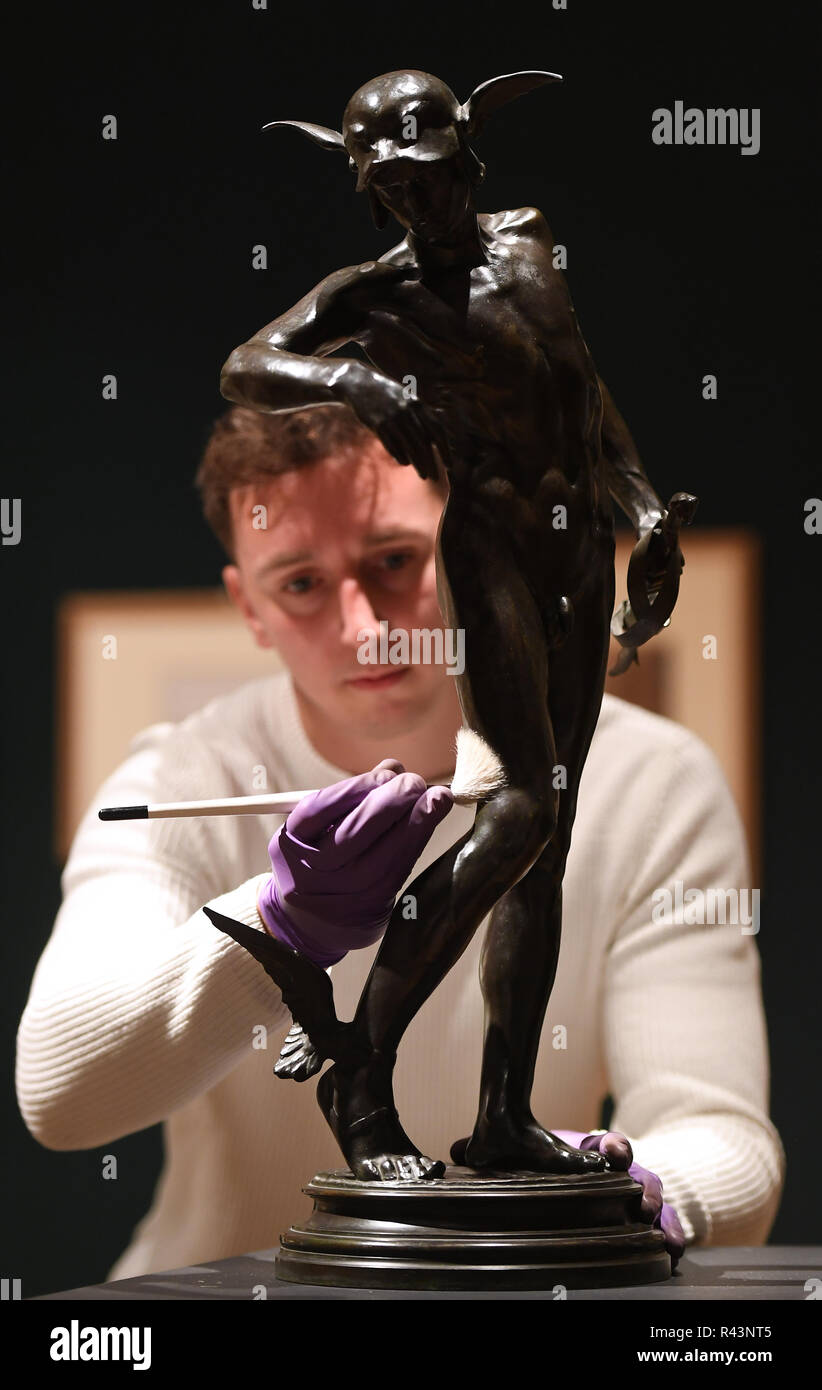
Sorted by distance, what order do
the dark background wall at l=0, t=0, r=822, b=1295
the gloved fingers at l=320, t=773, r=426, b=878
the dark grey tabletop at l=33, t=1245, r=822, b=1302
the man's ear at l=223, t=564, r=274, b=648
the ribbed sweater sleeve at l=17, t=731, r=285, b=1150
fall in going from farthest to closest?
the dark background wall at l=0, t=0, r=822, b=1295
the man's ear at l=223, t=564, r=274, b=648
the ribbed sweater sleeve at l=17, t=731, r=285, b=1150
the gloved fingers at l=320, t=773, r=426, b=878
the dark grey tabletop at l=33, t=1245, r=822, b=1302

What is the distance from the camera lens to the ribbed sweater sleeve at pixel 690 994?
1782 mm

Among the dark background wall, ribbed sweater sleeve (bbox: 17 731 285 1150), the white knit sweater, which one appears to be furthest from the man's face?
the dark background wall

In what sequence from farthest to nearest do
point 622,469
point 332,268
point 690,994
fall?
point 332,268, point 690,994, point 622,469

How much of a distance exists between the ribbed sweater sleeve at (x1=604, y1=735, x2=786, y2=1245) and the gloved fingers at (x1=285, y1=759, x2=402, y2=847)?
66 centimetres

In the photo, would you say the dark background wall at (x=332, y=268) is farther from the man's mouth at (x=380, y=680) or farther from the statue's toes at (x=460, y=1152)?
the statue's toes at (x=460, y=1152)

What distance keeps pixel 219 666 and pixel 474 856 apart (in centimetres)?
145

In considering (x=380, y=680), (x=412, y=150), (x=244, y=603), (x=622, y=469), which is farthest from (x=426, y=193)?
(x=244, y=603)

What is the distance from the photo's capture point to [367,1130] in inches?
46.4

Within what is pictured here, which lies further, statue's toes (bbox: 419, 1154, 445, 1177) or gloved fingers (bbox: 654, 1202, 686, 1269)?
gloved fingers (bbox: 654, 1202, 686, 1269)

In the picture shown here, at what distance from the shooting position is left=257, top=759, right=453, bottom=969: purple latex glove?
120 centimetres

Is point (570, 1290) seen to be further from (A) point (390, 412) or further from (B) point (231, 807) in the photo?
(A) point (390, 412)

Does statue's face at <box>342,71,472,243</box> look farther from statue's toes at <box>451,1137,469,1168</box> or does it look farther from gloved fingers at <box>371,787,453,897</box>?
statue's toes at <box>451,1137,469,1168</box>

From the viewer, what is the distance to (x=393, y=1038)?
3.87 ft
